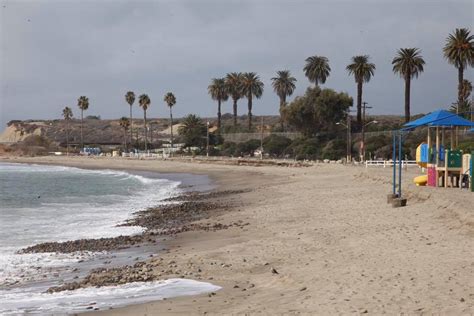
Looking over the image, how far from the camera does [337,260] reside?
11.0m

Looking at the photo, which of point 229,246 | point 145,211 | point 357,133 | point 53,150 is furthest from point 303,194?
point 53,150

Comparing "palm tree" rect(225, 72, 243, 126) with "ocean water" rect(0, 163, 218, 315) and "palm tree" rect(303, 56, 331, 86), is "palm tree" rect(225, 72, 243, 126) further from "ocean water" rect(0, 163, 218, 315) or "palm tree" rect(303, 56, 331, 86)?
"ocean water" rect(0, 163, 218, 315)

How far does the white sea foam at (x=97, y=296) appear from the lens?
917 cm

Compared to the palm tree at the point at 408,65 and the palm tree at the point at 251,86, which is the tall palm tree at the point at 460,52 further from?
the palm tree at the point at 251,86

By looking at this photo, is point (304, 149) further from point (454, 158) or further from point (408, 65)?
point (454, 158)

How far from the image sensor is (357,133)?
273ft

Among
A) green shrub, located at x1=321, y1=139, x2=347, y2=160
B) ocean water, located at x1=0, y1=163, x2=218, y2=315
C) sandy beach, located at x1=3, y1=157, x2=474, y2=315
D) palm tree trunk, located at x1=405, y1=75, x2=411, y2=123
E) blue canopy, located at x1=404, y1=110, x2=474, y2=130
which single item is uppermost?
palm tree trunk, located at x1=405, y1=75, x2=411, y2=123

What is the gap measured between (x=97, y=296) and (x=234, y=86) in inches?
4075

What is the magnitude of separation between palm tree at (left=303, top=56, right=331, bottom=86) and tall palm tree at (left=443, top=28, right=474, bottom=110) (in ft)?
106

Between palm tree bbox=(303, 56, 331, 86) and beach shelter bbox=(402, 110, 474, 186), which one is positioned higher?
palm tree bbox=(303, 56, 331, 86)

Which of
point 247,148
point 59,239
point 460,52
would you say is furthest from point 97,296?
point 247,148

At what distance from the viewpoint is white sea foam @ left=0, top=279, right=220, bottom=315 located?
9172 millimetres

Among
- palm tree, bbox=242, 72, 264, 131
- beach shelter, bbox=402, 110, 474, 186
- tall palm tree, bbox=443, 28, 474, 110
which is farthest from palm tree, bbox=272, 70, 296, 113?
beach shelter, bbox=402, 110, 474, 186

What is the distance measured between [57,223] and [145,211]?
408 centimetres
